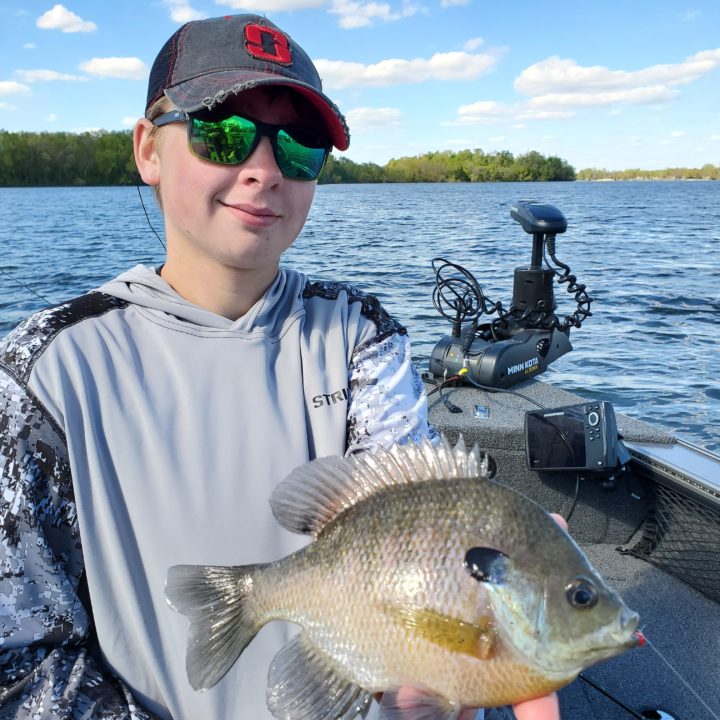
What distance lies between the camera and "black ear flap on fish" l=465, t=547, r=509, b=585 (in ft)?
4.59

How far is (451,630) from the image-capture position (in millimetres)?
1389

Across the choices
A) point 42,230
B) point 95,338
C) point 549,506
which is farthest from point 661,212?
point 95,338

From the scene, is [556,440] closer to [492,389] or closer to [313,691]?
[492,389]

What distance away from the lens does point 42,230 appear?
93.5 ft

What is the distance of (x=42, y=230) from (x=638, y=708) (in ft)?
98.9

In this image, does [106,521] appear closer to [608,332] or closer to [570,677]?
[570,677]

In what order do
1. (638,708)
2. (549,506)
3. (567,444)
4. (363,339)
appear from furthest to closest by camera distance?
1. (549,506)
2. (567,444)
3. (638,708)
4. (363,339)

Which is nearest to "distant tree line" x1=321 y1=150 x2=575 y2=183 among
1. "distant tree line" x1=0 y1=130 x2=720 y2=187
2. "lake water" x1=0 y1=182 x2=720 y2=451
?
"distant tree line" x1=0 y1=130 x2=720 y2=187

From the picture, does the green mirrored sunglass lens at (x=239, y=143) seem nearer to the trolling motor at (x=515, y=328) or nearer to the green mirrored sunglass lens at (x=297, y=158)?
the green mirrored sunglass lens at (x=297, y=158)

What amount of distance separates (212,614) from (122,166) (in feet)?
110

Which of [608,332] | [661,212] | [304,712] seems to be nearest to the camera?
[304,712]

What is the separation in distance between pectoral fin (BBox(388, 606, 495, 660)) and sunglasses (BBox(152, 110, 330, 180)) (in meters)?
1.22

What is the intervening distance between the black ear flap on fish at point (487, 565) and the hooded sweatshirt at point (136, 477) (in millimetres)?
528

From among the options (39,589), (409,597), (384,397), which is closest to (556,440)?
(384,397)
